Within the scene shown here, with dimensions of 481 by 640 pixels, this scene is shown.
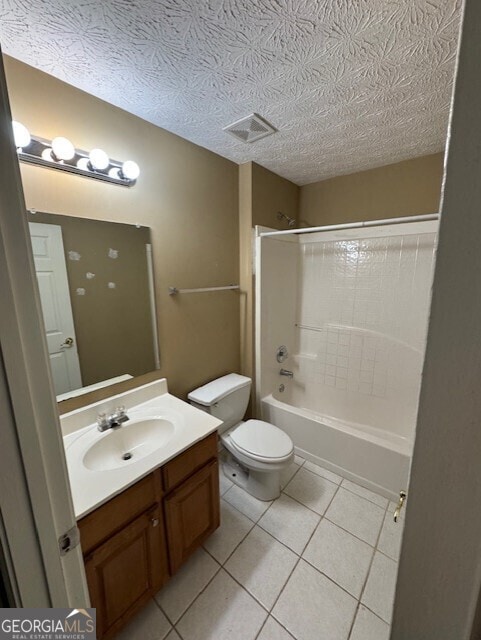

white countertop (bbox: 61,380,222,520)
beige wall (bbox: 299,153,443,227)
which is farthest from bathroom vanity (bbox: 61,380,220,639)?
beige wall (bbox: 299,153,443,227)

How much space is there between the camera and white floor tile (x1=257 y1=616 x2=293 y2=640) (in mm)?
1161

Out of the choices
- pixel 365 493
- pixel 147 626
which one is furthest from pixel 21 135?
pixel 365 493

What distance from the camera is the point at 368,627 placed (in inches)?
46.8

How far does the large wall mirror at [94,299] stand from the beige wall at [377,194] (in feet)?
5.54

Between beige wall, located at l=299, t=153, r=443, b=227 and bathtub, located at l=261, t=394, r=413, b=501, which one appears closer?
bathtub, located at l=261, t=394, r=413, b=501

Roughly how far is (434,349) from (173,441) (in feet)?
3.92

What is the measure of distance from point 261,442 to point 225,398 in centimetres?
38

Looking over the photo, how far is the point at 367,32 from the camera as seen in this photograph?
3.18ft

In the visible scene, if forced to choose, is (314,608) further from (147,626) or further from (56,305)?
(56,305)

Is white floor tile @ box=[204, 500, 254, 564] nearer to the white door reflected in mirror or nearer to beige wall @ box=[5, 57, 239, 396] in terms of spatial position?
beige wall @ box=[5, 57, 239, 396]

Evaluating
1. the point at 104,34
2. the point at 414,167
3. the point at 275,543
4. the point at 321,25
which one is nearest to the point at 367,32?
the point at 321,25

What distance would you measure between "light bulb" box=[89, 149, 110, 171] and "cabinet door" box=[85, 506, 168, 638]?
5.20 feet

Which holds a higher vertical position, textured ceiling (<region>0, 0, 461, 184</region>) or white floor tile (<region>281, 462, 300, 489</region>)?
textured ceiling (<region>0, 0, 461, 184</region>)

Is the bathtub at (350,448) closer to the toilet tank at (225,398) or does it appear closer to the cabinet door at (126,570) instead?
the toilet tank at (225,398)
